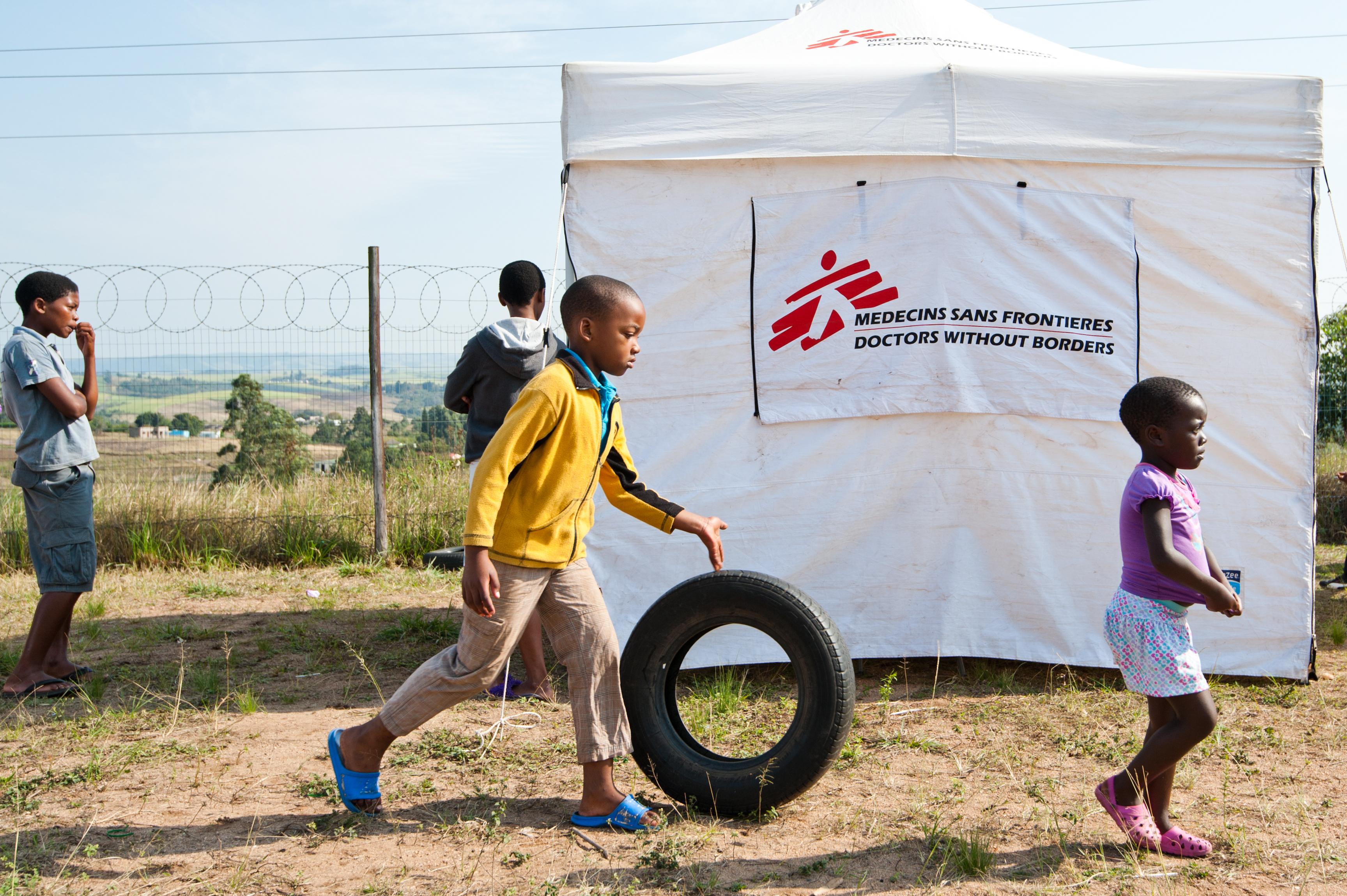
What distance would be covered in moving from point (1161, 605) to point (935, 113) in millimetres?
2771

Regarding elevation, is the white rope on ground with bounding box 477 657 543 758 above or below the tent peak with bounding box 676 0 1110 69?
below

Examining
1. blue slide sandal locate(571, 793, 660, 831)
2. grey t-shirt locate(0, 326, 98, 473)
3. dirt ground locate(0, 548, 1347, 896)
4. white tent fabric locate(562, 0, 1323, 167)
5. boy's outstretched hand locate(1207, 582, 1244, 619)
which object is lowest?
dirt ground locate(0, 548, 1347, 896)

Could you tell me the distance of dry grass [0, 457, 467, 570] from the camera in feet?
26.3

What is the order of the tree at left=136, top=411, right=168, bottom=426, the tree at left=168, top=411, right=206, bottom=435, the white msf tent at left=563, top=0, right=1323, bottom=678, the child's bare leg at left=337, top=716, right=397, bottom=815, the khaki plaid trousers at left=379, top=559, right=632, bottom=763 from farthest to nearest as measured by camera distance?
the tree at left=136, top=411, right=168, bottom=426, the tree at left=168, top=411, right=206, bottom=435, the white msf tent at left=563, top=0, right=1323, bottom=678, the child's bare leg at left=337, top=716, right=397, bottom=815, the khaki plaid trousers at left=379, top=559, right=632, bottom=763

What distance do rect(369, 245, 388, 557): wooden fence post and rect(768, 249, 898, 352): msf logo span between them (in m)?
4.48

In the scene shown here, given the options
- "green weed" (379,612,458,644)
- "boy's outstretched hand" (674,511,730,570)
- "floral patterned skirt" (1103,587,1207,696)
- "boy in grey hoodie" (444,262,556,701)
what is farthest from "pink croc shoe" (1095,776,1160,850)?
"green weed" (379,612,458,644)

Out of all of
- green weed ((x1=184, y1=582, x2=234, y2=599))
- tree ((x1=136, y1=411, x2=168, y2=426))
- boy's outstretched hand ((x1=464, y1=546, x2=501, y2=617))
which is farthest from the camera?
tree ((x1=136, y1=411, x2=168, y2=426))

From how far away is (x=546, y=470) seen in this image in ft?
10.0

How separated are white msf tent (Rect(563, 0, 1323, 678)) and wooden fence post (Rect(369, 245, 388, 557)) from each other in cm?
395

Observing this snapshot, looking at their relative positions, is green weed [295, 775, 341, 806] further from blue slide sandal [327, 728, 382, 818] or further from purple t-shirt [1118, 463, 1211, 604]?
purple t-shirt [1118, 463, 1211, 604]

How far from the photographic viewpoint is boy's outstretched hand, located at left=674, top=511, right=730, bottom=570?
10.8ft

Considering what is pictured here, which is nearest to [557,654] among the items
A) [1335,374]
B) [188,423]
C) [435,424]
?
[435,424]

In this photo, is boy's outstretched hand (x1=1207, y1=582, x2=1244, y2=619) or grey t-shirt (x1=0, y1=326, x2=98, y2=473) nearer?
boy's outstretched hand (x1=1207, y1=582, x2=1244, y2=619)

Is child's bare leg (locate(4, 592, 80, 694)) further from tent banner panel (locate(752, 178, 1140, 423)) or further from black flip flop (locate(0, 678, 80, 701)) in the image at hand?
tent banner panel (locate(752, 178, 1140, 423))
